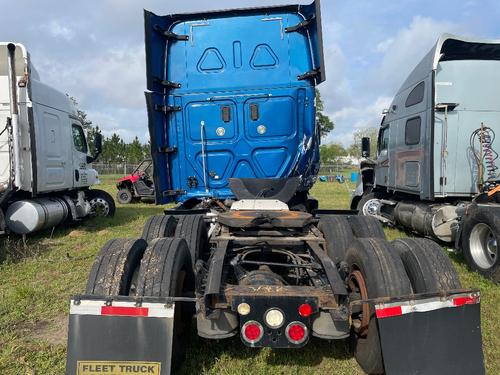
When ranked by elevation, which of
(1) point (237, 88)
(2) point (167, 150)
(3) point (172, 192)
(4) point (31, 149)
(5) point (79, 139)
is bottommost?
(3) point (172, 192)

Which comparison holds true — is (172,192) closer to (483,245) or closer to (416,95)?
(483,245)

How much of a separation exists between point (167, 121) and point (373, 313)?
4.12 meters

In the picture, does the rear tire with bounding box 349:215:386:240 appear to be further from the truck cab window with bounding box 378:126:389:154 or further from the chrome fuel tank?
the chrome fuel tank

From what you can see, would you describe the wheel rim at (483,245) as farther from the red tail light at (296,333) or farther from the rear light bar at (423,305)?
the red tail light at (296,333)

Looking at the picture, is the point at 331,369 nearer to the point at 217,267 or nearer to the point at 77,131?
the point at 217,267

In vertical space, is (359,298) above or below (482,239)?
above

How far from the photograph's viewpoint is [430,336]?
246 centimetres

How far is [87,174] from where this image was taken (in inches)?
432

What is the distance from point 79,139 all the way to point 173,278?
8.92 m

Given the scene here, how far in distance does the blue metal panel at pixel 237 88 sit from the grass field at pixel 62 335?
197cm

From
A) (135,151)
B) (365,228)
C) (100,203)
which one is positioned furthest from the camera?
(135,151)

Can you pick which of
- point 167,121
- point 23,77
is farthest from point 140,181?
point 167,121

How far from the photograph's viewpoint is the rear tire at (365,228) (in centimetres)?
429

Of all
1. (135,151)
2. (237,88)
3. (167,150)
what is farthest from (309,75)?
(135,151)
